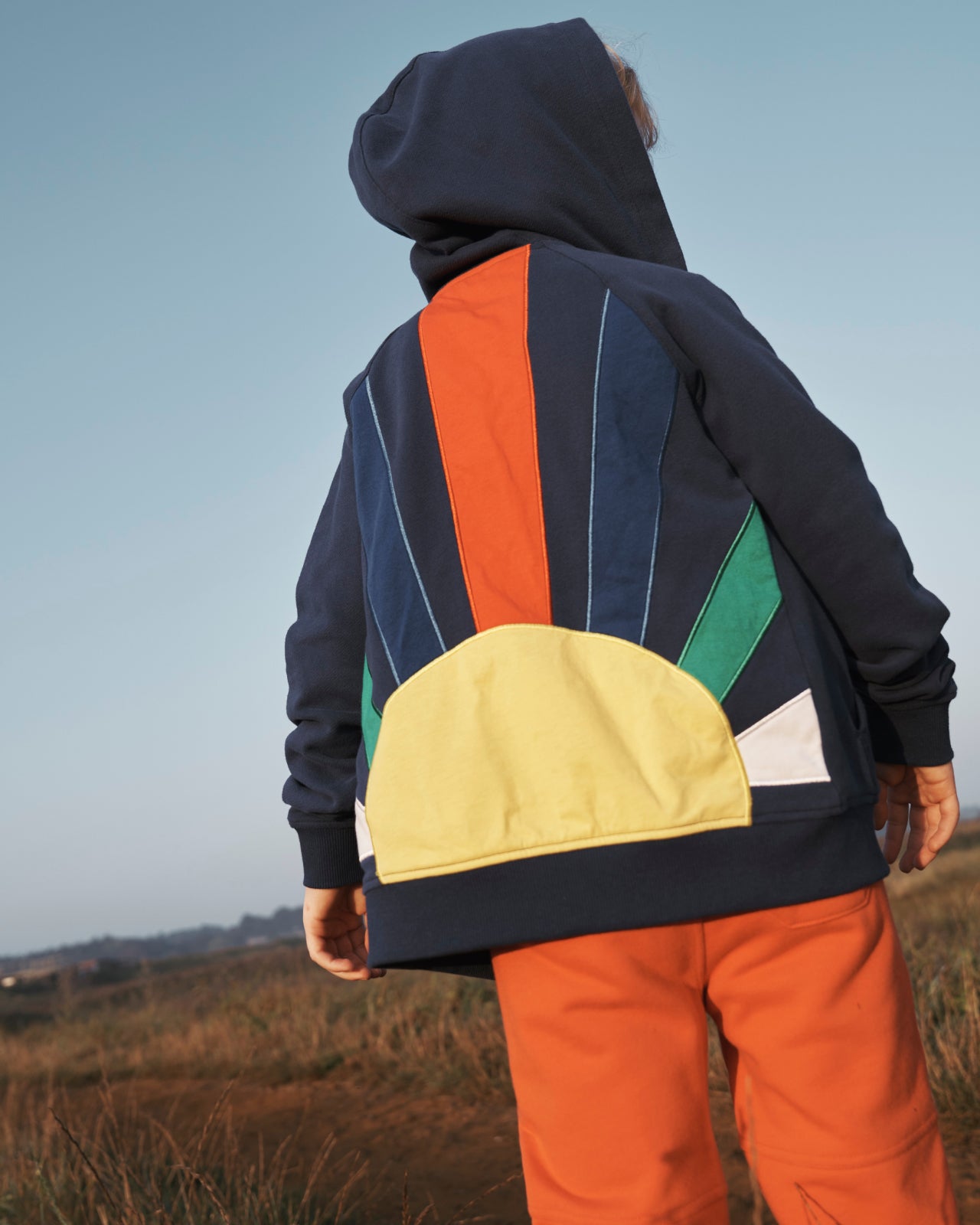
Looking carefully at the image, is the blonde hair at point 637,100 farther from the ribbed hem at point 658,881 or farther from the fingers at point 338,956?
the fingers at point 338,956

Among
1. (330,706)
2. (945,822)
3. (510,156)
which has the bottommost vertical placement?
(945,822)

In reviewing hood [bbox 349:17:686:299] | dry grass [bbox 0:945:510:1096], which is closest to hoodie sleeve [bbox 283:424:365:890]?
hood [bbox 349:17:686:299]

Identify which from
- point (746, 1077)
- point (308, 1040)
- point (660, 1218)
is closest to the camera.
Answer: point (660, 1218)

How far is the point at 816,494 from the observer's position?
1.34 m

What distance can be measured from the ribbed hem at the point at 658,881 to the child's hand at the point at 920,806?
24cm

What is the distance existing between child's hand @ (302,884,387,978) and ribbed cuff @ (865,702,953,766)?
2.88 feet

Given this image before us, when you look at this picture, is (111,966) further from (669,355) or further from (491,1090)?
(669,355)

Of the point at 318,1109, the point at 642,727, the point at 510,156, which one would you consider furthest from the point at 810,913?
the point at 318,1109

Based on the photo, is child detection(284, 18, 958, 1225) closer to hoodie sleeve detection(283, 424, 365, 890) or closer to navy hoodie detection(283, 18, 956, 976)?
navy hoodie detection(283, 18, 956, 976)

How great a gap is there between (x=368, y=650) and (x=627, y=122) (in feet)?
3.24

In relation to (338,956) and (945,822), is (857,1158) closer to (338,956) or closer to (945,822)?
(945,822)

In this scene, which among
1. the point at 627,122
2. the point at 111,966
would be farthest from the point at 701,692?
the point at 111,966

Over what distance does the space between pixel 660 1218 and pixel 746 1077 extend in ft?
0.64

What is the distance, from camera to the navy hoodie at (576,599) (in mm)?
1186
